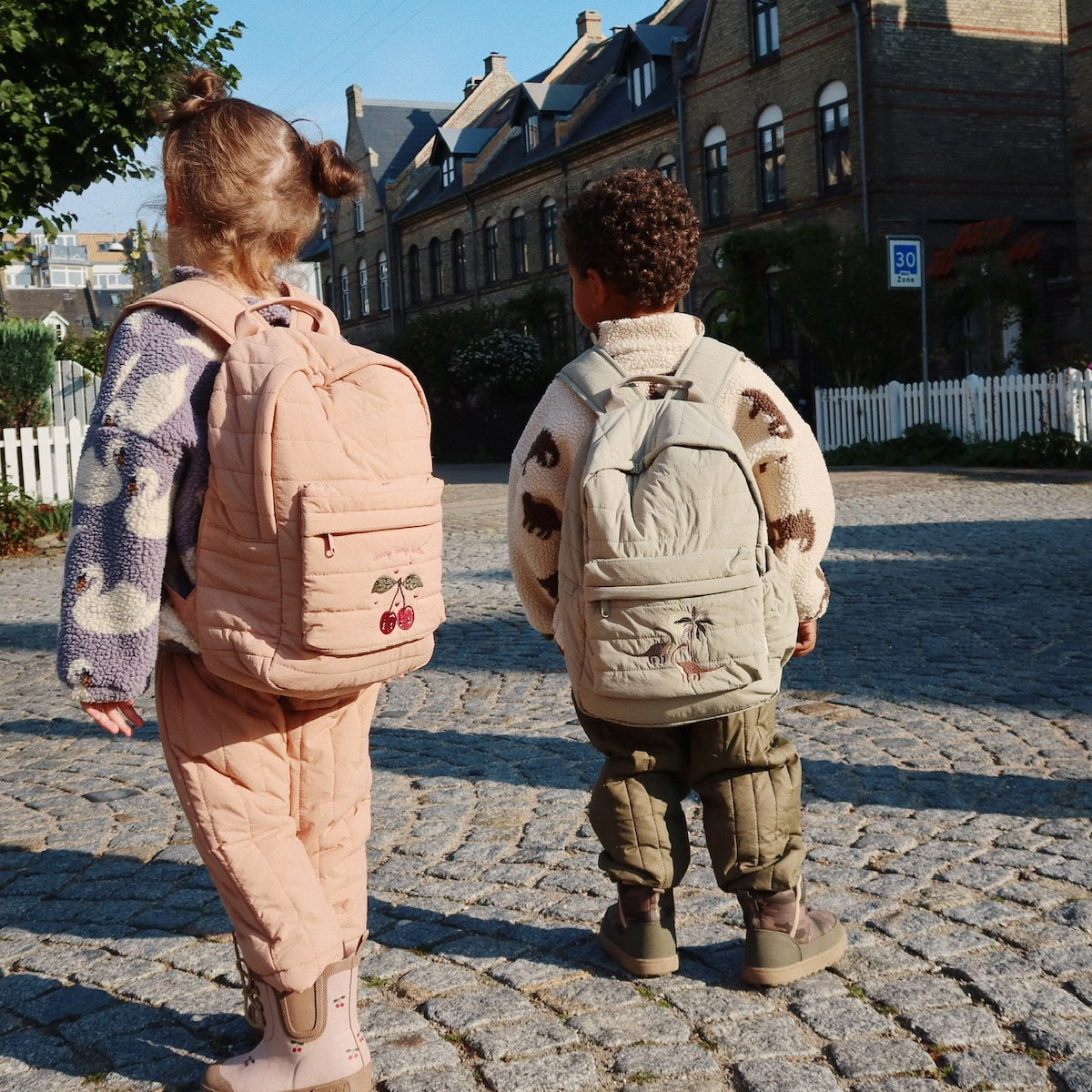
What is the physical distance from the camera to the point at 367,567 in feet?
7.47

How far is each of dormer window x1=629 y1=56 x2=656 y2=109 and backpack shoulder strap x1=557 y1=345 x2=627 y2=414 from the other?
111ft

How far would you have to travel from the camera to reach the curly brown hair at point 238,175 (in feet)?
7.75

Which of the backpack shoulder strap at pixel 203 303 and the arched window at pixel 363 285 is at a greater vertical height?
the arched window at pixel 363 285

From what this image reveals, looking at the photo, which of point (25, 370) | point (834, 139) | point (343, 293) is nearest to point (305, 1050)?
point (25, 370)

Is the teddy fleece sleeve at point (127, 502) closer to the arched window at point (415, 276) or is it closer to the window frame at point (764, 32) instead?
the window frame at point (764, 32)

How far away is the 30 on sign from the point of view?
2030cm

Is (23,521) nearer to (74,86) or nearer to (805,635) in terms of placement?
(74,86)

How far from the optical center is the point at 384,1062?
266 centimetres

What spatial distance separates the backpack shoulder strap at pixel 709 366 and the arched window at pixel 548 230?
36948 millimetres

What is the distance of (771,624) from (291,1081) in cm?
130

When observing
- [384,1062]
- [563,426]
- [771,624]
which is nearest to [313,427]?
[563,426]

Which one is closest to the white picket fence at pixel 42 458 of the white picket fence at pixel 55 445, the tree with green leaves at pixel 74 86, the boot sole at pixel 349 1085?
the white picket fence at pixel 55 445

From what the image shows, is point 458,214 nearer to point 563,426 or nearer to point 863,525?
point 863,525

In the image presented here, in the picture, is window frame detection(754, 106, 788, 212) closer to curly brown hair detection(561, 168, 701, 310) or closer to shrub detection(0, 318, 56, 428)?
shrub detection(0, 318, 56, 428)
